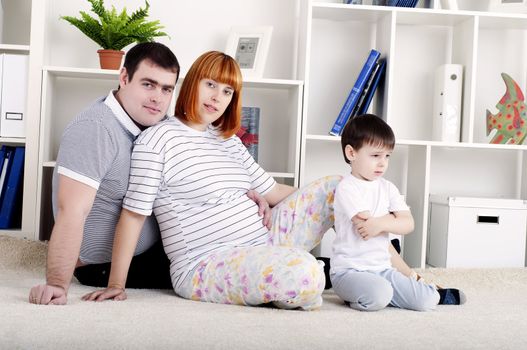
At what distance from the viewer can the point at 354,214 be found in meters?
1.77

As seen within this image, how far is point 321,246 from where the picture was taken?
2639 millimetres

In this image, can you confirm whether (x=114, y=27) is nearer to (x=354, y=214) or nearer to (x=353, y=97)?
(x=353, y=97)

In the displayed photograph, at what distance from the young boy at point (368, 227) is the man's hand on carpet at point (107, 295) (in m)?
0.55

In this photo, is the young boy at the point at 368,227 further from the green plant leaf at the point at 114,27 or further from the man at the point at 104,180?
the green plant leaf at the point at 114,27

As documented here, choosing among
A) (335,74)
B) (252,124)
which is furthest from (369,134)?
(335,74)

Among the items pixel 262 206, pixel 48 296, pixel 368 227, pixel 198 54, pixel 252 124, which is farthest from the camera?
pixel 198 54

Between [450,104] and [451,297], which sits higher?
[450,104]

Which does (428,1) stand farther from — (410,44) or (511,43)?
(511,43)

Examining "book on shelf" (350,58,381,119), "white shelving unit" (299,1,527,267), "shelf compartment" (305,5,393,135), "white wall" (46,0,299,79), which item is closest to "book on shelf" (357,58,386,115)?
"book on shelf" (350,58,381,119)

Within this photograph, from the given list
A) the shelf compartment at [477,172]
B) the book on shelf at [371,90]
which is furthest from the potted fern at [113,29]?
the shelf compartment at [477,172]

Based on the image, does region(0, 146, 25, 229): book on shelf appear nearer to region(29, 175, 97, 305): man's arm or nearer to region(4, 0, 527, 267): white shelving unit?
region(4, 0, 527, 267): white shelving unit

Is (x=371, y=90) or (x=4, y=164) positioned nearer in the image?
(x=4, y=164)

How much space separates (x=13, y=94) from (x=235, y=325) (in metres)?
1.52

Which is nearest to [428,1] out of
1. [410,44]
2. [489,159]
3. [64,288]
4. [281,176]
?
[410,44]
